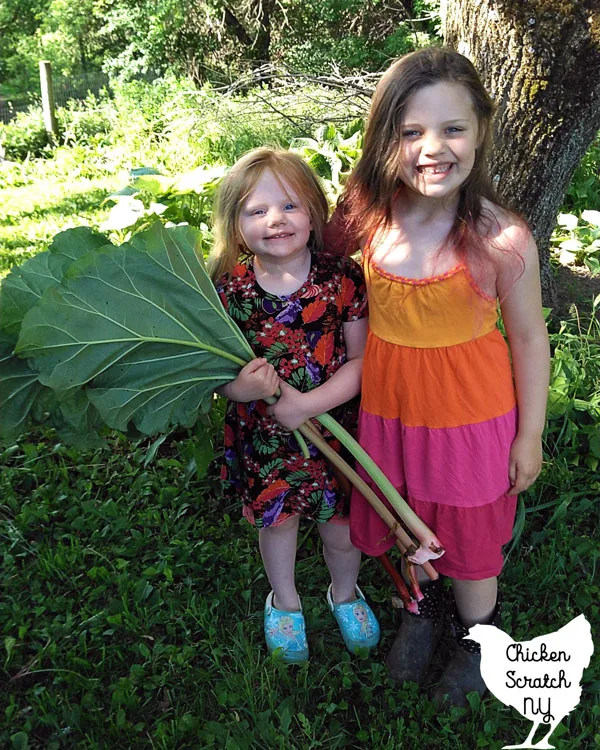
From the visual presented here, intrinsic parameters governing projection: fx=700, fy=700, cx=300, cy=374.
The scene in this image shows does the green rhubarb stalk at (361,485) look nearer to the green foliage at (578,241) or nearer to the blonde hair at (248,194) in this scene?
the blonde hair at (248,194)

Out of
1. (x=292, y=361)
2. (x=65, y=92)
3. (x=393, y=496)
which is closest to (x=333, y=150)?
(x=292, y=361)

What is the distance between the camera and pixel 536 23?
9.03 feet

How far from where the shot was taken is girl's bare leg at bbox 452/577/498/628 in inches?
78.0

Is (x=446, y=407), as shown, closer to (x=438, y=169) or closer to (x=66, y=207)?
(x=438, y=169)

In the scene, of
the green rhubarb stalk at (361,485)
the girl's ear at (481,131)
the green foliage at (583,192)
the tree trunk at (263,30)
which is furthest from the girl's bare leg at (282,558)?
the tree trunk at (263,30)

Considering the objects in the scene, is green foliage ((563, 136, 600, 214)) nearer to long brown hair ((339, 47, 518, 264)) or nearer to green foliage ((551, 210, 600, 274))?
green foliage ((551, 210, 600, 274))

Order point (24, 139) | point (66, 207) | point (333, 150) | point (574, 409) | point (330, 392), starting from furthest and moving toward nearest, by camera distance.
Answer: point (24, 139), point (66, 207), point (333, 150), point (574, 409), point (330, 392)

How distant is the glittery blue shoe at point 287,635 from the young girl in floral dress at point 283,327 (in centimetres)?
32

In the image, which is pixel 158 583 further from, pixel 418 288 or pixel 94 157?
pixel 94 157

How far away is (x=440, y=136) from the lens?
1.63 meters

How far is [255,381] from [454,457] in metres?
0.54

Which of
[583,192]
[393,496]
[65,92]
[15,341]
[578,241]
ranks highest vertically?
[15,341]

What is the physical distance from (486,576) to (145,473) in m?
1.55

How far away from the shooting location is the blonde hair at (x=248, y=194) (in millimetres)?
1822
